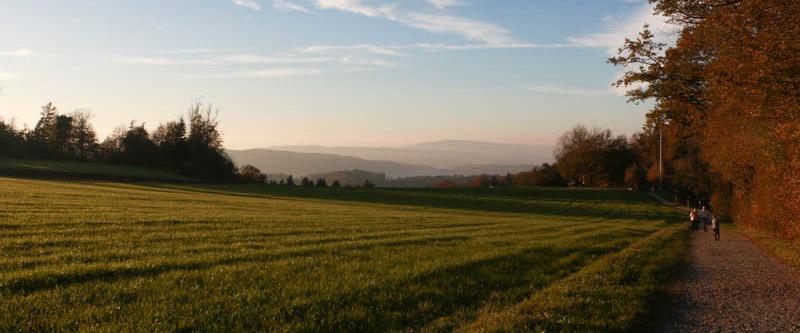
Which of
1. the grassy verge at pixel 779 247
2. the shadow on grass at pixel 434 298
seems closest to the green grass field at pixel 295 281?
the shadow on grass at pixel 434 298

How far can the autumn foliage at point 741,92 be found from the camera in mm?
16141

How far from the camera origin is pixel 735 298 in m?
12.6

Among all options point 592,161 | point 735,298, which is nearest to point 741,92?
point 735,298

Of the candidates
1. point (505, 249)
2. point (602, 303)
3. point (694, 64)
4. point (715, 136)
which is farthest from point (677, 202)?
point (602, 303)

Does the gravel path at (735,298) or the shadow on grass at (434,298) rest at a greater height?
the shadow on grass at (434,298)

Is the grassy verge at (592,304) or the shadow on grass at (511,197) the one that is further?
the shadow on grass at (511,197)

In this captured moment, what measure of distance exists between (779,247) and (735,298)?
17050 millimetres

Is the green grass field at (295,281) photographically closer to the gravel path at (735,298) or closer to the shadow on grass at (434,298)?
the shadow on grass at (434,298)

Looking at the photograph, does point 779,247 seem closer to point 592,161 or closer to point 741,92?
point 741,92

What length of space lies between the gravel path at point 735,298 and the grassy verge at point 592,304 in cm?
58

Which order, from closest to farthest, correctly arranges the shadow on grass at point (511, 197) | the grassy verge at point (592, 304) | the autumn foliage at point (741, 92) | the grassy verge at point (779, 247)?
the grassy verge at point (592, 304)
the autumn foliage at point (741, 92)
the grassy verge at point (779, 247)
the shadow on grass at point (511, 197)

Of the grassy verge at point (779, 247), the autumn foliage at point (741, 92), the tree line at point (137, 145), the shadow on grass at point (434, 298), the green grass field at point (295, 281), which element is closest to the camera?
the green grass field at point (295, 281)

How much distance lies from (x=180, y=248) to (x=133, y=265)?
3.05 meters

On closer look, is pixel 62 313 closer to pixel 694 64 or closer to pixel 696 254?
pixel 696 254
